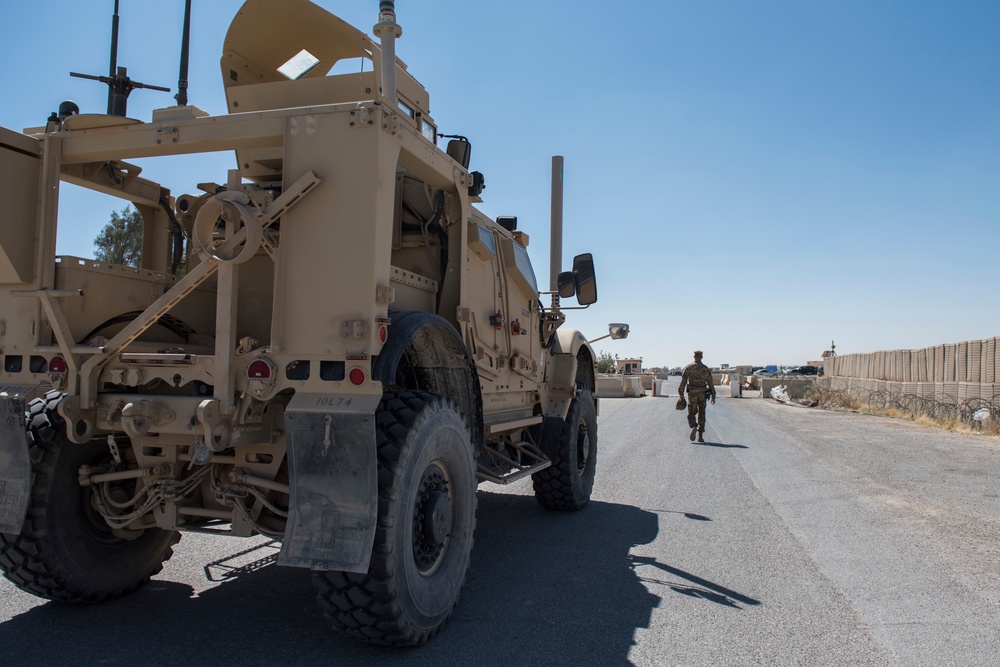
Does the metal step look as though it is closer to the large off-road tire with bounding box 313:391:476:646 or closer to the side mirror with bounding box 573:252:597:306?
the large off-road tire with bounding box 313:391:476:646

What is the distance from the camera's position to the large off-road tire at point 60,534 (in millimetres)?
3896

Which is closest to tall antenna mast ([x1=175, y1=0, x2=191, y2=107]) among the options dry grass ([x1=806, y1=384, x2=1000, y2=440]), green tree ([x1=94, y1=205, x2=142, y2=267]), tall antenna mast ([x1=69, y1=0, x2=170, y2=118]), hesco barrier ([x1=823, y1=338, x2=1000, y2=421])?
tall antenna mast ([x1=69, y1=0, x2=170, y2=118])

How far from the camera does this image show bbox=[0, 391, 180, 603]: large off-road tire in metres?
3.90

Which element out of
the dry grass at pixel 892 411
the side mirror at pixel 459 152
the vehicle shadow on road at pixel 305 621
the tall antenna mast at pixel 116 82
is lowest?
the vehicle shadow on road at pixel 305 621

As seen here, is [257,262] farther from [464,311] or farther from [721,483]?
[721,483]

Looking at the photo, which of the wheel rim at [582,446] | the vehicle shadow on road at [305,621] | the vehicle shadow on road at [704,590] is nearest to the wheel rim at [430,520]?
the vehicle shadow on road at [305,621]

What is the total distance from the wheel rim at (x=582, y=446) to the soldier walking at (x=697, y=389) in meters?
7.24

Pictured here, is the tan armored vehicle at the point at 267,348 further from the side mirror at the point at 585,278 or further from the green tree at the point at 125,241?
the side mirror at the point at 585,278

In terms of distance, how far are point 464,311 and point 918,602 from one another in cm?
340

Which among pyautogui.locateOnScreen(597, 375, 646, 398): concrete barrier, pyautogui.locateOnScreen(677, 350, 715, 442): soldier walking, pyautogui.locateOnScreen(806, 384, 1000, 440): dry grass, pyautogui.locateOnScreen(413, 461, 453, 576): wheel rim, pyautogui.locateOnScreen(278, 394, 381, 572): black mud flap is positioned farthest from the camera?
pyautogui.locateOnScreen(597, 375, 646, 398): concrete barrier

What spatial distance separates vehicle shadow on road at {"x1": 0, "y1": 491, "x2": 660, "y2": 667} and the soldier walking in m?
9.30

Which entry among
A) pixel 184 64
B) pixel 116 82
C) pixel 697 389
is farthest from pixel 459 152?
pixel 697 389

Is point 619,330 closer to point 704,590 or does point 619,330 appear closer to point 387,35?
point 704,590

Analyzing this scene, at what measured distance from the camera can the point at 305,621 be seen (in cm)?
406
